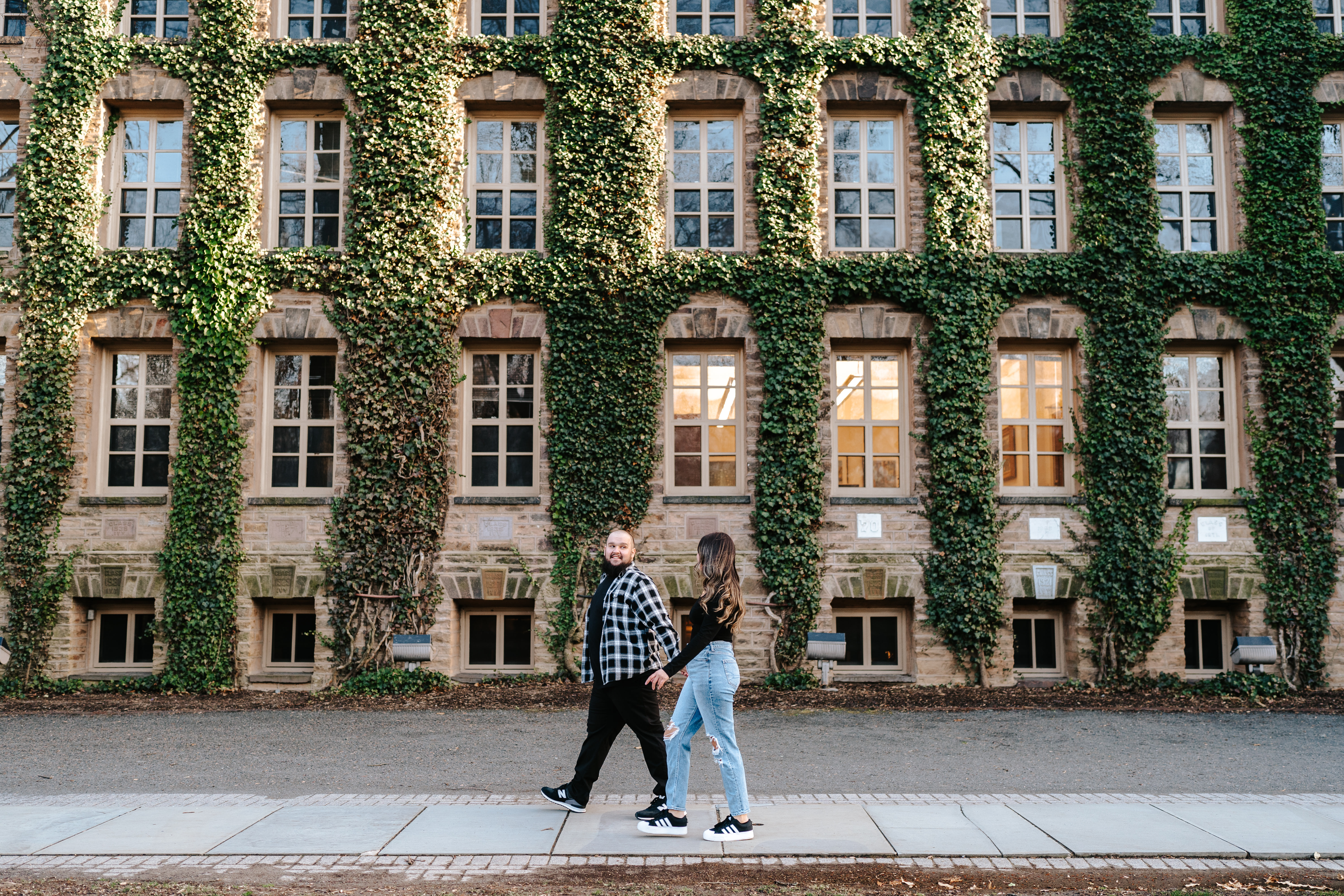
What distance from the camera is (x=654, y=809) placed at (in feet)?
20.0

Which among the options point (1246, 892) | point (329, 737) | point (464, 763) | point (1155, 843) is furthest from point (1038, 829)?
point (329, 737)

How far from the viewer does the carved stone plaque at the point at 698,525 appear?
13109mm

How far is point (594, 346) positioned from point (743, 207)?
2.88 m

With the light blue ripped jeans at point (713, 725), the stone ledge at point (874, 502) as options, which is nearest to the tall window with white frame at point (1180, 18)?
the stone ledge at point (874, 502)

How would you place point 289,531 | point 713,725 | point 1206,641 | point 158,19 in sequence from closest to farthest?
point 713,725 → point 289,531 → point 1206,641 → point 158,19

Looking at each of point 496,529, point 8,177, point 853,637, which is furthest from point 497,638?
point 8,177

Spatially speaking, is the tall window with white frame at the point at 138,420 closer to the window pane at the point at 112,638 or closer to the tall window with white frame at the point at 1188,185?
the window pane at the point at 112,638

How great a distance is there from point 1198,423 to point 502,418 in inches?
378

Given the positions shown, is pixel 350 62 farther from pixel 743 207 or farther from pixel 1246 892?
pixel 1246 892

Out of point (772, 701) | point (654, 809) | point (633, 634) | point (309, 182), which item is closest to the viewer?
point (654, 809)

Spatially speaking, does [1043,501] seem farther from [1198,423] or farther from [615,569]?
[615,569]

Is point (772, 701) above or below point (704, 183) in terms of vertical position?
below

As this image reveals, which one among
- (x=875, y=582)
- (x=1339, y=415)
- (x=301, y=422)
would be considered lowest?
(x=875, y=582)

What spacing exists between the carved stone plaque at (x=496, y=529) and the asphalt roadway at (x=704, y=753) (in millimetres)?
2611
